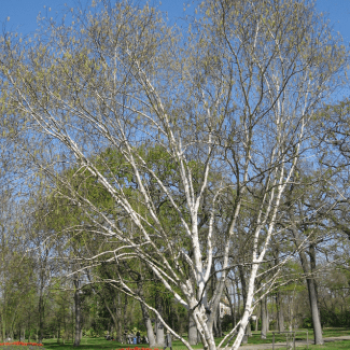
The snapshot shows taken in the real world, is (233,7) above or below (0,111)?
above

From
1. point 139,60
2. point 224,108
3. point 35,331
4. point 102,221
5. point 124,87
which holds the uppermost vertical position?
point 139,60

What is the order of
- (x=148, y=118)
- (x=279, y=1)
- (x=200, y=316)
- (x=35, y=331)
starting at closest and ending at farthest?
(x=200, y=316) → (x=279, y=1) → (x=148, y=118) → (x=35, y=331)

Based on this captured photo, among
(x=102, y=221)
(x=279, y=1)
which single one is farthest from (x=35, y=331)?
(x=279, y=1)

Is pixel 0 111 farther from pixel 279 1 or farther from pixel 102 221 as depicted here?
pixel 279 1

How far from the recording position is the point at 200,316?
5340 mm

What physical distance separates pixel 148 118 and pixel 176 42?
1337mm

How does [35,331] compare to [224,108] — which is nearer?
[224,108]

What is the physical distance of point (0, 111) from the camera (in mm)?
5723

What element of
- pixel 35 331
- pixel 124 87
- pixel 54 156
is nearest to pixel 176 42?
pixel 124 87

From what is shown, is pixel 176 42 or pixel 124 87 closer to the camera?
pixel 124 87

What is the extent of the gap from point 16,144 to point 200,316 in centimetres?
340

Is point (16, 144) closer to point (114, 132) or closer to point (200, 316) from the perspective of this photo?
point (114, 132)

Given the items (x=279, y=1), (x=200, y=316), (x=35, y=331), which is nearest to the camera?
(x=200, y=316)

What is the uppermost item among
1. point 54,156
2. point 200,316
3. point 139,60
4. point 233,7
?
point 233,7
